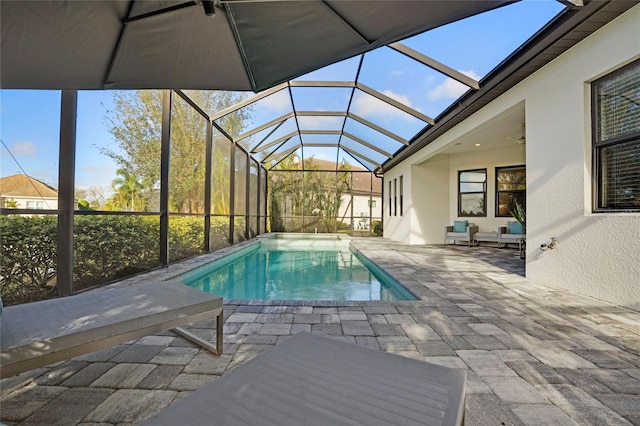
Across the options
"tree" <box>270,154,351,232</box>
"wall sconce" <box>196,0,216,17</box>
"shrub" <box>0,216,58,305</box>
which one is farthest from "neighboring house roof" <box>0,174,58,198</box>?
"tree" <box>270,154,351,232</box>

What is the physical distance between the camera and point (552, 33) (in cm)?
349

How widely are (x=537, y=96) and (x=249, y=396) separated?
5.28 m

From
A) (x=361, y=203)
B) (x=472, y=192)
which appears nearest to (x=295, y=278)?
Answer: (x=472, y=192)

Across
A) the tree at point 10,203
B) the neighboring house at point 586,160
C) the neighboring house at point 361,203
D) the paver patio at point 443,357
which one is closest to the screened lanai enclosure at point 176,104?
the tree at point 10,203

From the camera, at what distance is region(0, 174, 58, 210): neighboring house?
9.15ft

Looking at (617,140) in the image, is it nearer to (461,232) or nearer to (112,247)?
(112,247)

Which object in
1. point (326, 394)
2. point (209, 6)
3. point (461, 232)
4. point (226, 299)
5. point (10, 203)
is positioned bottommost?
point (226, 299)

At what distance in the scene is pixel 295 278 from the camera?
20.4ft

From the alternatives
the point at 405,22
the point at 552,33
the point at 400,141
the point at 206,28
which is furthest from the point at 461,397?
the point at 400,141

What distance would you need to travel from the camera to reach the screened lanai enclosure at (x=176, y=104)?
2234 mm

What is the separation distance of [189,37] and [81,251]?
289 centimetres

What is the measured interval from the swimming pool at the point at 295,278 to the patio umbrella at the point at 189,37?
2.99 metres

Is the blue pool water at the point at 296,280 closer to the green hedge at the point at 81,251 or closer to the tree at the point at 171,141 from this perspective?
the green hedge at the point at 81,251

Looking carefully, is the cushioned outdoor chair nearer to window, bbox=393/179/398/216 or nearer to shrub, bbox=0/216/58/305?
window, bbox=393/179/398/216
